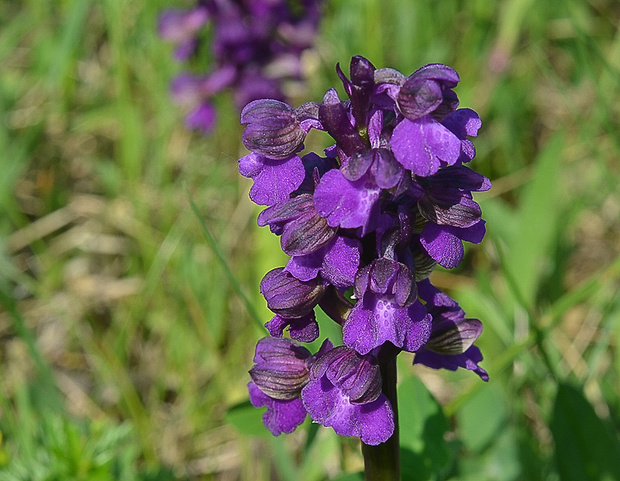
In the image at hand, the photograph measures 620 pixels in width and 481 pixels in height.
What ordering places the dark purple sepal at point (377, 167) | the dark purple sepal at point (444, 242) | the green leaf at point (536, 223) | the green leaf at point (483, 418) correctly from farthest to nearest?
1. the green leaf at point (536, 223)
2. the green leaf at point (483, 418)
3. the dark purple sepal at point (444, 242)
4. the dark purple sepal at point (377, 167)

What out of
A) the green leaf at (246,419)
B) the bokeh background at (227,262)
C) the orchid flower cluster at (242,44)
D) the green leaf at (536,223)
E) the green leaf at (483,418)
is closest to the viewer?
the green leaf at (246,419)

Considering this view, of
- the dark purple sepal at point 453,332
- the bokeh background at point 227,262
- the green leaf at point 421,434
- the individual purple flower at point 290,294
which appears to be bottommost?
the bokeh background at point 227,262

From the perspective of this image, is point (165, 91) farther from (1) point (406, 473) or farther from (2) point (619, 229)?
(1) point (406, 473)

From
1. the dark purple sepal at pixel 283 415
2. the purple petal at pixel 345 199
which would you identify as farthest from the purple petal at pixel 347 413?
the purple petal at pixel 345 199

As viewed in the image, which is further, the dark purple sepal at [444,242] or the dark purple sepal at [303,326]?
the dark purple sepal at [303,326]

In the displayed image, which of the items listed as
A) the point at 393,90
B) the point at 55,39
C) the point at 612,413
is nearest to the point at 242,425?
the point at 393,90

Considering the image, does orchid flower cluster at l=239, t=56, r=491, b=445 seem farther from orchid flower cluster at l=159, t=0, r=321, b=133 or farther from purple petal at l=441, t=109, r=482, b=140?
orchid flower cluster at l=159, t=0, r=321, b=133

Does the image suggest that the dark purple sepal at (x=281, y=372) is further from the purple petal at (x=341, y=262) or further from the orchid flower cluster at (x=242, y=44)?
the orchid flower cluster at (x=242, y=44)

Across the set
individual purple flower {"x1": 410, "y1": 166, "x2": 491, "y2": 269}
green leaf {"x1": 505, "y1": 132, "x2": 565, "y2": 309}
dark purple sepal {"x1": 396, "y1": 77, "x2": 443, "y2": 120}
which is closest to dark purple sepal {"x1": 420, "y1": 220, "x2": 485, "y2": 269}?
individual purple flower {"x1": 410, "y1": 166, "x2": 491, "y2": 269}
